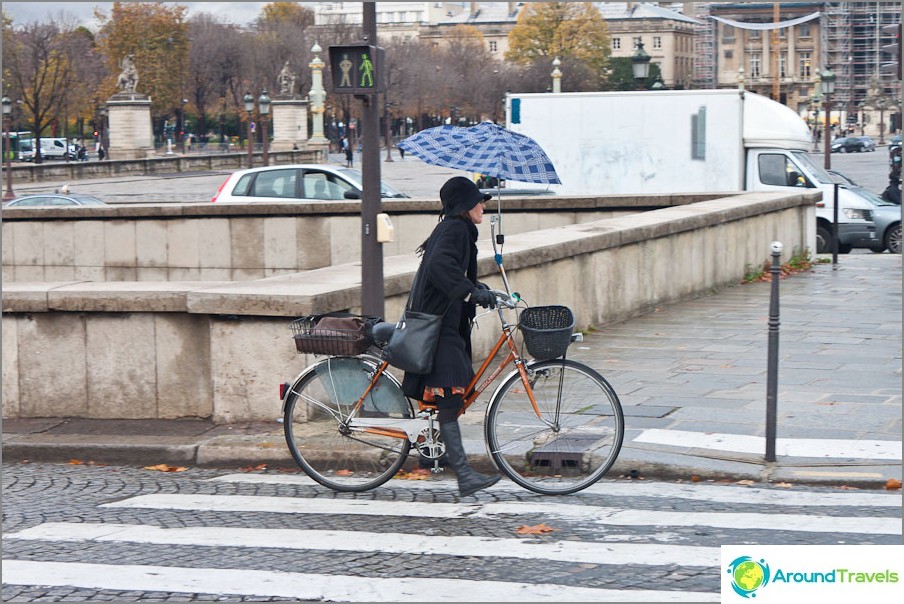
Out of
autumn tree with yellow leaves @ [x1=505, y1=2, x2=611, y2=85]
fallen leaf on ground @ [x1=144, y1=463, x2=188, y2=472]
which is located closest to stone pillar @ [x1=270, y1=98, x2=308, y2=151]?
autumn tree with yellow leaves @ [x1=505, y1=2, x2=611, y2=85]

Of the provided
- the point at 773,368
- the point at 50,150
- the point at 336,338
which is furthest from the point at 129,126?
the point at 773,368

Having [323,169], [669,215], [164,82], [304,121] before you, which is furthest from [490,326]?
[164,82]

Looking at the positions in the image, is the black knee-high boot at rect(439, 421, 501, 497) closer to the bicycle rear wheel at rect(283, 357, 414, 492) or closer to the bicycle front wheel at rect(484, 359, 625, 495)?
the bicycle front wheel at rect(484, 359, 625, 495)

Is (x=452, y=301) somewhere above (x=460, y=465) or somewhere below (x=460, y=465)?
above

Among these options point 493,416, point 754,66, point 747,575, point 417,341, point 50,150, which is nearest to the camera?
point 747,575

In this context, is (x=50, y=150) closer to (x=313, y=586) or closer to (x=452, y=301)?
(x=452, y=301)

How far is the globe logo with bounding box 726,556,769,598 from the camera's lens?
4.61 meters

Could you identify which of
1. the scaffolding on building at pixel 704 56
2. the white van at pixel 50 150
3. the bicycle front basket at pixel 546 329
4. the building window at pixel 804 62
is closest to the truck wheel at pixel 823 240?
the bicycle front basket at pixel 546 329

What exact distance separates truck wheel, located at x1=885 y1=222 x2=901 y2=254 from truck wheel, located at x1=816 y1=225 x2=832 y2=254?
3.75 feet

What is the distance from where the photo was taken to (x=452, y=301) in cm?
670

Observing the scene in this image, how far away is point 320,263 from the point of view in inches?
674

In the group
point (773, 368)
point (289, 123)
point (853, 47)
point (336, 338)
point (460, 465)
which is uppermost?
point (853, 47)

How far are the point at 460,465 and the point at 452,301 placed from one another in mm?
851

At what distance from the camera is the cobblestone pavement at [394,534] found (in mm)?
5355
